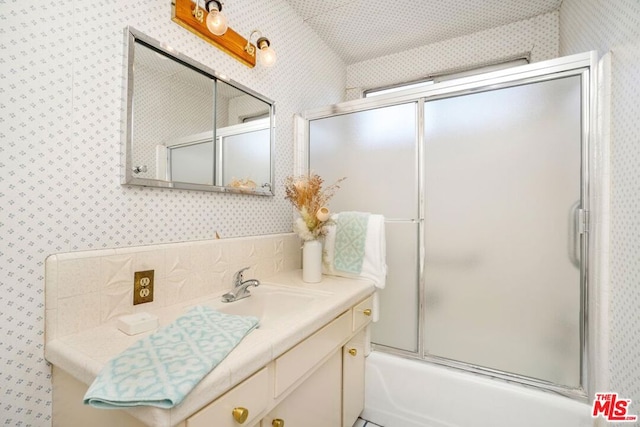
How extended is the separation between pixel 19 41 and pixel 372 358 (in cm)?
187

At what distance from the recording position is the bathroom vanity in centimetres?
62

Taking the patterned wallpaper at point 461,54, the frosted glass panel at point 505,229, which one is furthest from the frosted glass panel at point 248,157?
the patterned wallpaper at point 461,54

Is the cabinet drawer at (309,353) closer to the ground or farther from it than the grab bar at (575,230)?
closer to the ground

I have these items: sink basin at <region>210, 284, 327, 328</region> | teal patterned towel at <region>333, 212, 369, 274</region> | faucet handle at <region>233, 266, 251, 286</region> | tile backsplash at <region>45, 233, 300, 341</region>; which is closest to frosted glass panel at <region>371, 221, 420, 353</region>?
teal patterned towel at <region>333, 212, 369, 274</region>

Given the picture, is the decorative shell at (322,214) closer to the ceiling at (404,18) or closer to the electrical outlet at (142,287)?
the electrical outlet at (142,287)

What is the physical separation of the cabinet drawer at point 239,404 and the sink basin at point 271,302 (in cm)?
43

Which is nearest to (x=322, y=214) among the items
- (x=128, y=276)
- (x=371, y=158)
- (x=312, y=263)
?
(x=312, y=263)

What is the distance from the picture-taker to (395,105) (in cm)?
172

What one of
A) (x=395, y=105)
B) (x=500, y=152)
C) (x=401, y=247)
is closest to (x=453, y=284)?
(x=401, y=247)

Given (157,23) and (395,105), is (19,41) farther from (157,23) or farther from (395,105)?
(395,105)

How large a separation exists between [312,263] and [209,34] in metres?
1.15

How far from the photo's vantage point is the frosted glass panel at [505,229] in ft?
4.43

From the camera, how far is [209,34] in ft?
4.12

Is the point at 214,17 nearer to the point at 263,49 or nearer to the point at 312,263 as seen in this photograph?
the point at 263,49
